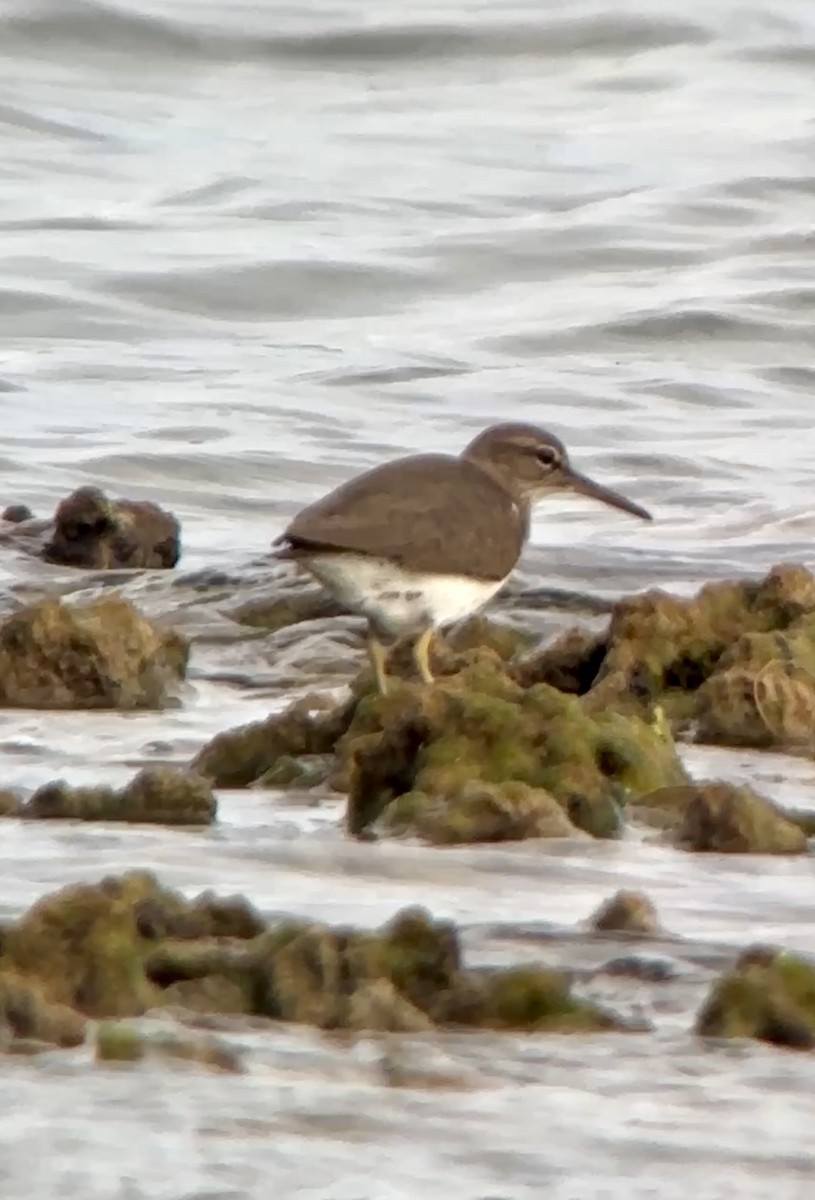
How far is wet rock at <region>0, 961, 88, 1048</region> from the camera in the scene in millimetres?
3721

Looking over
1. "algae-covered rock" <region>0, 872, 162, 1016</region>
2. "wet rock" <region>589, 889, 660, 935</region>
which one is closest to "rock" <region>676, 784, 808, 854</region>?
"wet rock" <region>589, 889, 660, 935</region>

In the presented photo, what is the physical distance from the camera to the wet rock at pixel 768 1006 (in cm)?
389

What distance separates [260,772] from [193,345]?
8664 millimetres

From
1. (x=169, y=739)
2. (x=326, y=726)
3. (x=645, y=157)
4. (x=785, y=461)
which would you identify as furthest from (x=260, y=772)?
(x=645, y=157)

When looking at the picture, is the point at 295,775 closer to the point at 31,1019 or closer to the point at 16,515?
the point at 31,1019

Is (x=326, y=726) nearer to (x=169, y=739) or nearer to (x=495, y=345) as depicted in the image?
(x=169, y=739)

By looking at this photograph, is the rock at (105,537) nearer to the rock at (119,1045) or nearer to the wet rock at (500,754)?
the wet rock at (500,754)

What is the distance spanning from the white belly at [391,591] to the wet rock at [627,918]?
2.84 meters

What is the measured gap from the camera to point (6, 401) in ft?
41.6

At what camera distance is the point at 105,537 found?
9227 mm

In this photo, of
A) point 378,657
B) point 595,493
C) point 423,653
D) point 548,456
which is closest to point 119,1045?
point 378,657

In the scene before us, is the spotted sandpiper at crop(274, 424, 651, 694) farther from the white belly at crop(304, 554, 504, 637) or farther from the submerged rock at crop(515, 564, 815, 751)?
the submerged rock at crop(515, 564, 815, 751)

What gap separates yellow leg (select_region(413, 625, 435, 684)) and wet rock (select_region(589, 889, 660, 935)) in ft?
8.58

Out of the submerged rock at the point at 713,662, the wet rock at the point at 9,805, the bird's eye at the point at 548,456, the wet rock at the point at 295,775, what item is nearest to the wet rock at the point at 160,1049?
the wet rock at the point at 9,805
